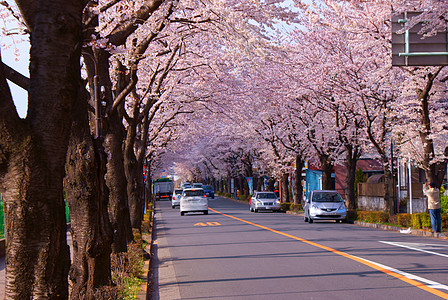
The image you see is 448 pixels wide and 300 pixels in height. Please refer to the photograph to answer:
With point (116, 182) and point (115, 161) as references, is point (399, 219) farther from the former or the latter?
point (115, 161)

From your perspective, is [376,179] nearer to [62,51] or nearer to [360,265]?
[360,265]

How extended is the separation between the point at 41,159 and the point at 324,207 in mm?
24382

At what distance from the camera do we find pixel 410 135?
2677 cm

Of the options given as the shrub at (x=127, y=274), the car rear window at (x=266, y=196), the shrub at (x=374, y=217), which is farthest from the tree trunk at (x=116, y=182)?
the car rear window at (x=266, y=196)

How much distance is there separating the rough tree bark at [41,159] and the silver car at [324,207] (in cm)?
2396

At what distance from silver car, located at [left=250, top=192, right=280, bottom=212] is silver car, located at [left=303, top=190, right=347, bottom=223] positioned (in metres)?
12.9

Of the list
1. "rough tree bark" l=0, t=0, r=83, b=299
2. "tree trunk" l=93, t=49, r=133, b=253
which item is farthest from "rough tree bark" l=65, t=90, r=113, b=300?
"tree trunk" l=93, t=49, r=133, b=253

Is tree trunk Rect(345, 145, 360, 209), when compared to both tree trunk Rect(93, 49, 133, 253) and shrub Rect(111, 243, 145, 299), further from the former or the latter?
shrub Rect(111, 243, 145, 299)

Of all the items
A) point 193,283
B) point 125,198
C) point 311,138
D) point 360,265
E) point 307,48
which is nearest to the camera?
point 193,283

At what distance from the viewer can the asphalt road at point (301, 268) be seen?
9203 millimetres

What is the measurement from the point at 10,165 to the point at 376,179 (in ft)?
152

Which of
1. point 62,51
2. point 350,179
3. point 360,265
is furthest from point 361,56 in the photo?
point 62,51

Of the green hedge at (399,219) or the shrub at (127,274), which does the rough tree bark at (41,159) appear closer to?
the shrub at (127,274)

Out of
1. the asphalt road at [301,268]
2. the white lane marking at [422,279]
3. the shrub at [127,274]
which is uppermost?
the shrub at [127,274]
